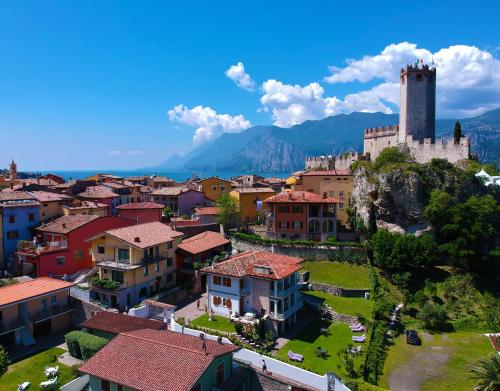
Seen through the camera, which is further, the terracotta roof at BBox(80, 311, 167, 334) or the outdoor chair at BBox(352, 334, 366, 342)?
the outdoor chair at BBox(352, 334, 366, 342)

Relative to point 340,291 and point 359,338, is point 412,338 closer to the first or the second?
point 359,338

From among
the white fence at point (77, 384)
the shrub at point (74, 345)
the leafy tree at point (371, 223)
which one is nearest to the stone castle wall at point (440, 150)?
the leafy tree at point (371, 223)

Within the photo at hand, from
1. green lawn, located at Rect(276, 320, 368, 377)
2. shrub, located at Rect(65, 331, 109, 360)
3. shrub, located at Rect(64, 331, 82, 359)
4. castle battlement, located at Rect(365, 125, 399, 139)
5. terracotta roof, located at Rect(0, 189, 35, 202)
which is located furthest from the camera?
castle battlement, located at Rect(365, 125, 399, 139)

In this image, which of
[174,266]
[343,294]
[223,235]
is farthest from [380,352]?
[223,235]

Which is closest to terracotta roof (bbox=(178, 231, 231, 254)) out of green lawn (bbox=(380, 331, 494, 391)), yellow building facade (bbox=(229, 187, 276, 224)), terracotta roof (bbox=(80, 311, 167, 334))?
yellow building facade (bbox=(229, 187, 276, 224))

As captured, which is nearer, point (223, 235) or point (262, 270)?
point (262, 270)

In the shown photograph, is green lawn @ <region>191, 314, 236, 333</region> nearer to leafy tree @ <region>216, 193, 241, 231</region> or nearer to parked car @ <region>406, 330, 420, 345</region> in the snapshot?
parked car @ <region>406, 330, 420, 345</region>

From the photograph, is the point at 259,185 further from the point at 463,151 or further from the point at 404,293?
the point at 404,293

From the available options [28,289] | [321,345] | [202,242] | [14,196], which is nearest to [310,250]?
[202,242]
